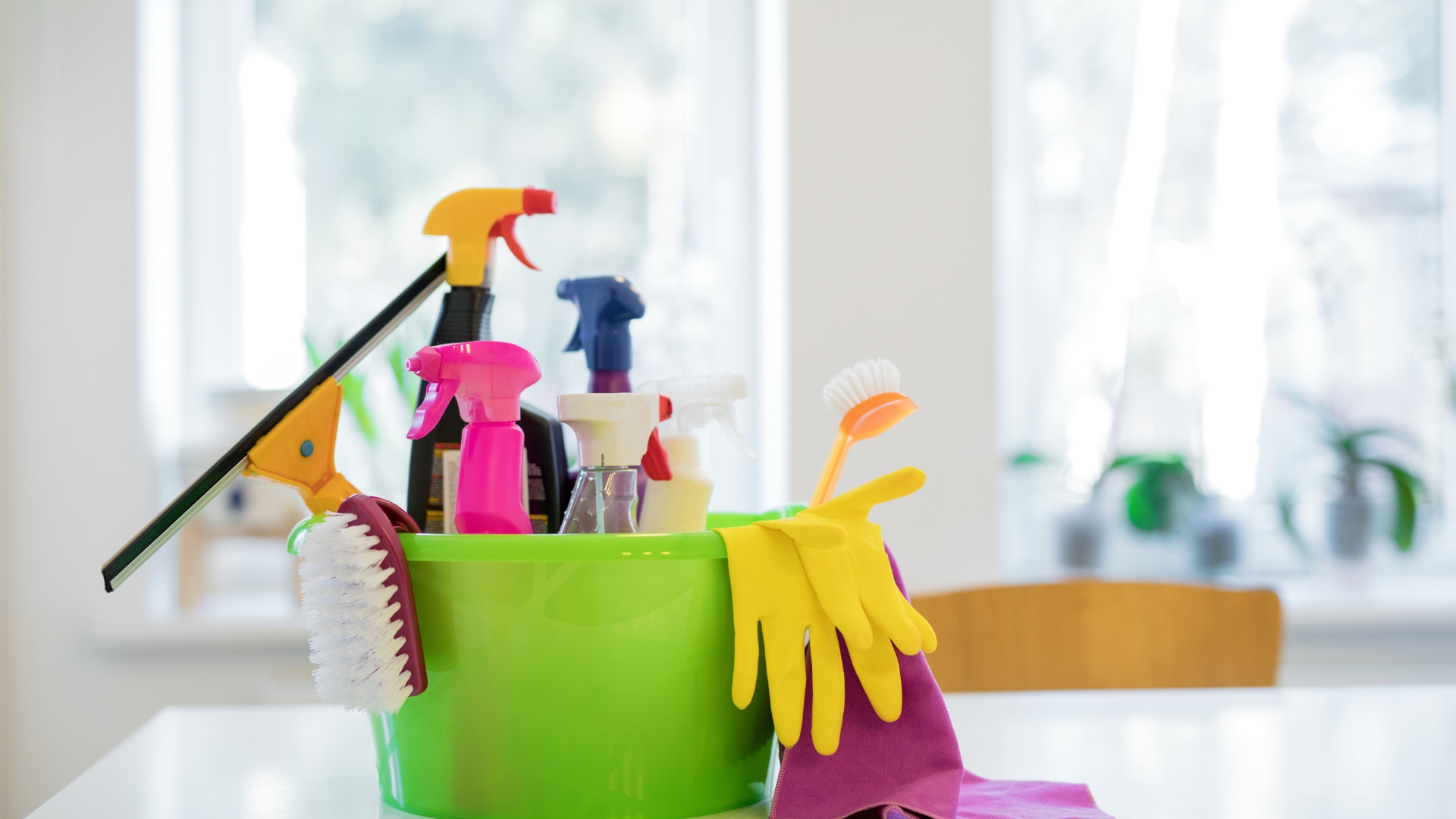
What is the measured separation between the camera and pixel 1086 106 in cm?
161

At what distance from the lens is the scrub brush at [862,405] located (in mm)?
424

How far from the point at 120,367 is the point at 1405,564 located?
199 centimetres

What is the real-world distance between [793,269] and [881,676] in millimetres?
960

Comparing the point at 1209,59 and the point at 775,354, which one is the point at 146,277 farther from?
the point at 1209,59

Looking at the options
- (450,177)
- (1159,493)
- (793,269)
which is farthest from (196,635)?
(1159,493)

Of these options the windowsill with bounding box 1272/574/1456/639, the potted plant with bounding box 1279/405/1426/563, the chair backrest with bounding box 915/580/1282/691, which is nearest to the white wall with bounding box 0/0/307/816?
the chair backrest with bounding box 915/580/1282/691

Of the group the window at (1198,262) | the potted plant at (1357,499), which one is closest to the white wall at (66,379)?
the window at (1198,262)

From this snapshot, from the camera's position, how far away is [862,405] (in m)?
0.43

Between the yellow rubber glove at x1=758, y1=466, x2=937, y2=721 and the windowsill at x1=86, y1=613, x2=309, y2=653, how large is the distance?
112cm

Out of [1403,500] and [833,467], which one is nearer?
[833,467]

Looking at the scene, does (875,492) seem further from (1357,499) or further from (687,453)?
(1357,499)

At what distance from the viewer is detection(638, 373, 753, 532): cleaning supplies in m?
0.41

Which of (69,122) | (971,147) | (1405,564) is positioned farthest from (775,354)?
(1405,564)

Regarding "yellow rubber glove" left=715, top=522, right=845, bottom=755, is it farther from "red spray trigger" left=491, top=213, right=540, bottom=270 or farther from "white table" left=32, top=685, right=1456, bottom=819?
"red spray trigger" left=491, top=213, right=540, bottom=270
